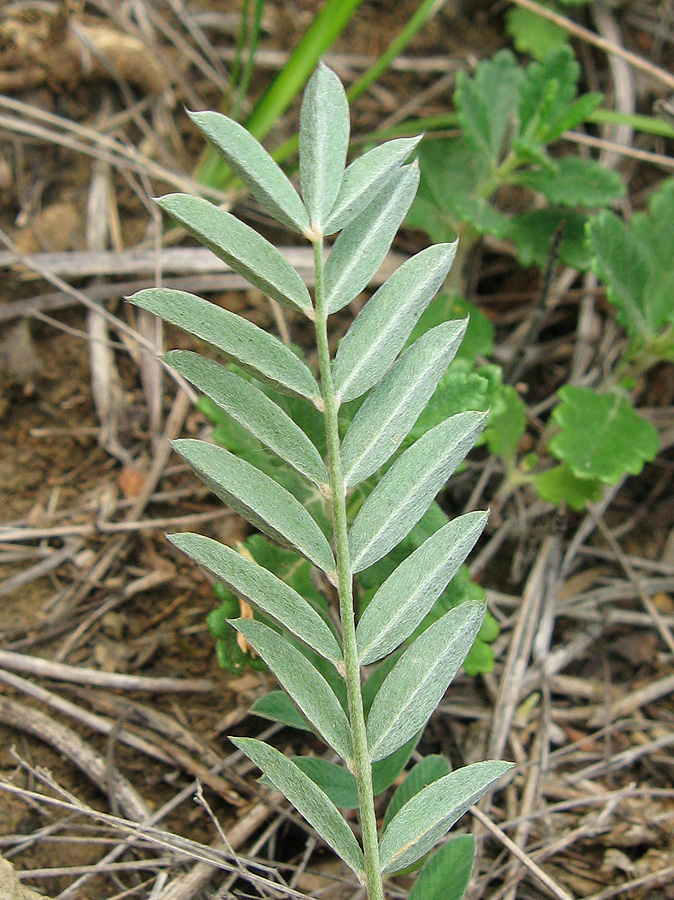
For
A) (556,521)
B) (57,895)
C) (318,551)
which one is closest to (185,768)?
(57,895)

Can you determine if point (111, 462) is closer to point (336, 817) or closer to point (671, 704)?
point (336, 817)

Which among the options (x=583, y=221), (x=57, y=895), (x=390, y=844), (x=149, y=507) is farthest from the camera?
(x=583, y=221)

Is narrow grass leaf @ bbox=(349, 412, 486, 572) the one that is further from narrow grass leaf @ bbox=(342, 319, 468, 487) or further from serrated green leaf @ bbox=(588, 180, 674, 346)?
serrated green leaf @ bbox=(588, 180, 674, 346)

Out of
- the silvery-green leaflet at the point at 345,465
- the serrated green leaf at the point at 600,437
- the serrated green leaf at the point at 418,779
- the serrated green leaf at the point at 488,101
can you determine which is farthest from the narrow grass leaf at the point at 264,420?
the serrated green leaf at the point at 488,101

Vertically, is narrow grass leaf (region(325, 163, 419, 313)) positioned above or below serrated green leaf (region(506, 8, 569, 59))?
below

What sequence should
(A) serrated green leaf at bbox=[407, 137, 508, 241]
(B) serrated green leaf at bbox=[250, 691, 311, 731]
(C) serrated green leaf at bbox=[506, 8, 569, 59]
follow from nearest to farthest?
1. (B) serrated green leaf at bbox=[250, 691, 311, 731]
2. (A) serrated green leaf at bbox=[407, 137, 508, 241]
3. (C) serrated green leaf at bbox=[506, 8, 569, 59]

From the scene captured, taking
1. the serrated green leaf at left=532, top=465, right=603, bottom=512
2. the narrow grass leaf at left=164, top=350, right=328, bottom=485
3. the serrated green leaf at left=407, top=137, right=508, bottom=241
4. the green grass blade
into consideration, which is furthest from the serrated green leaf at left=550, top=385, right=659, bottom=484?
the green grass blade

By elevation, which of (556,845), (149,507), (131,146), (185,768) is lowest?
(185,768)

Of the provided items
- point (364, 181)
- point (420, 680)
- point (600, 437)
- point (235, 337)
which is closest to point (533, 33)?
point (600, 437)
